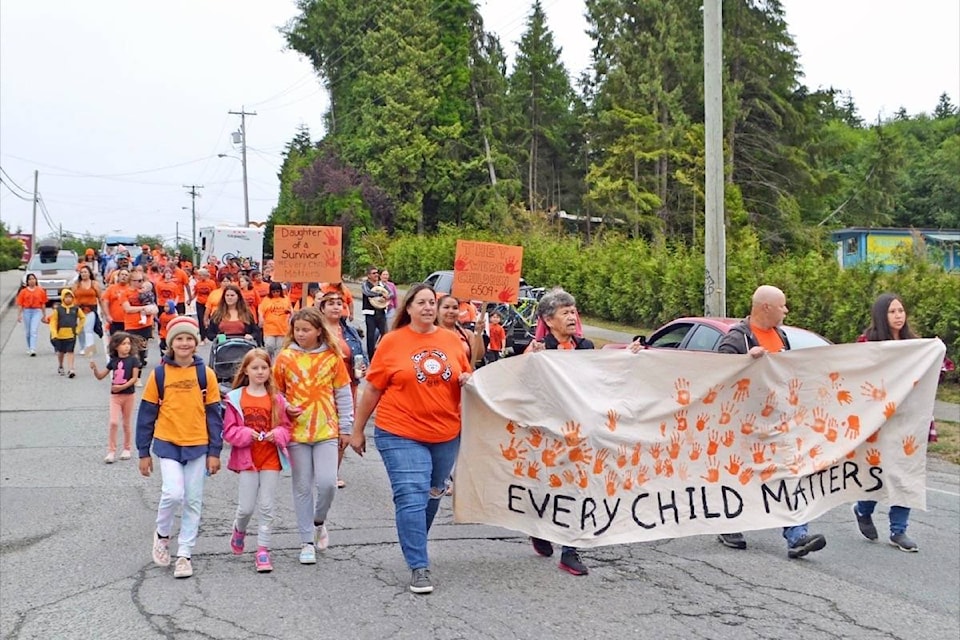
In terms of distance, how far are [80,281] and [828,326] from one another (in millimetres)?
13514

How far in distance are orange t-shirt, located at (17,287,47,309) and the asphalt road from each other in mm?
11654

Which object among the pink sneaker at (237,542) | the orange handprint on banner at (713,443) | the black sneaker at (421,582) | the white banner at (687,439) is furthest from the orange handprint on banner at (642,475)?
the pink sneaker at (237,542)

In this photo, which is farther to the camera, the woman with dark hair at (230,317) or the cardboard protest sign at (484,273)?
the woman with dark hair at (230,317)

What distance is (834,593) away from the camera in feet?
19.6

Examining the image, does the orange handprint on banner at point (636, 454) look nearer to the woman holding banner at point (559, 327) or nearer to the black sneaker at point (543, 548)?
the woman holding banner at point (559, 327)

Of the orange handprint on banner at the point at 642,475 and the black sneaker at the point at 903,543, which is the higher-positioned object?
the orange handprint on banner at the point at 642,475

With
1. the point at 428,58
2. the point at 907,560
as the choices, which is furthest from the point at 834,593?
the point at 428,58

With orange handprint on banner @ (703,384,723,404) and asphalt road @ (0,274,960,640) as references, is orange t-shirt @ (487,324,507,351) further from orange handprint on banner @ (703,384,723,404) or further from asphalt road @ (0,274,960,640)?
orange handprint on banner @ (703,384,723,404)

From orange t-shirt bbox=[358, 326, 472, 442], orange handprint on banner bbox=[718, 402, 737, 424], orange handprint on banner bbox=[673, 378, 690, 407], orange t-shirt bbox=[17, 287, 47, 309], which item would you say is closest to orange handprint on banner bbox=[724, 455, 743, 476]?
orange handprint on banner bbox=[718, 402, 737, 424]

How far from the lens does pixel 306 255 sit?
10352mm

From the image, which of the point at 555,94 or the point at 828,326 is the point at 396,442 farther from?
the point at 555,94

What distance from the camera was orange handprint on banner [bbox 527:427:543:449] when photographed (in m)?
6.29

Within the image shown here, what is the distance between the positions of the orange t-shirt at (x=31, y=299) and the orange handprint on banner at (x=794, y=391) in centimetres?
1626

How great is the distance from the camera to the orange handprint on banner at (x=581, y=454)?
20.6ft
